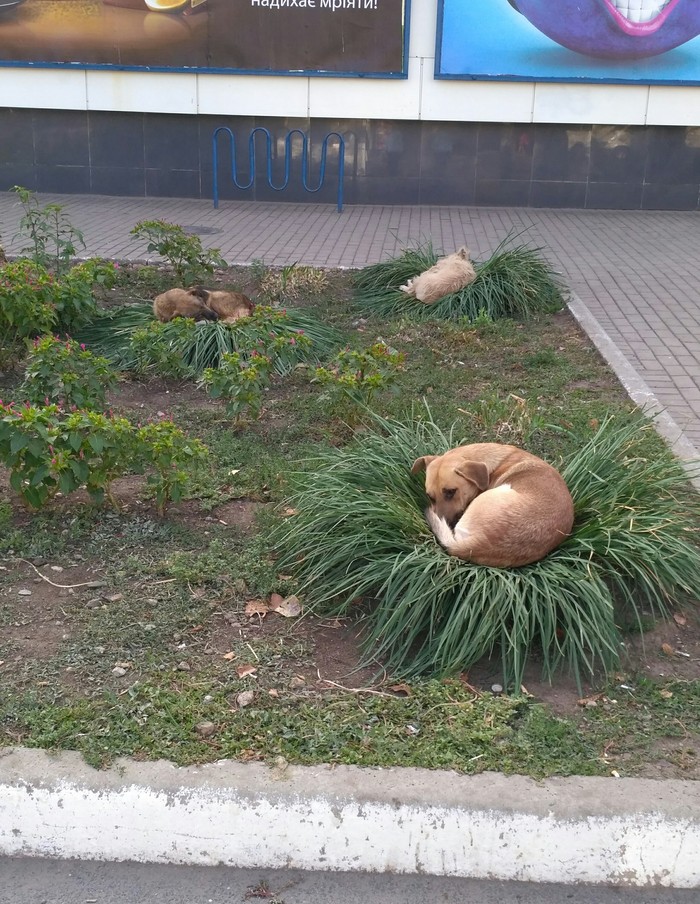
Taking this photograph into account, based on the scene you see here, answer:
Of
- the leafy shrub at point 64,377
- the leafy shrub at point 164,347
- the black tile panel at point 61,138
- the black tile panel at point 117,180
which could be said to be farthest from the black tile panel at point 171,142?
the leafy shrub at point 64,377

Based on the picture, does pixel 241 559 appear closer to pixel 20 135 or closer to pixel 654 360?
pixel 654 360

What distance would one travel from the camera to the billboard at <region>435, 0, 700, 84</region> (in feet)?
45.8

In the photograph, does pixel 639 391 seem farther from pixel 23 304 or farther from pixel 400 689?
pixel 23 304

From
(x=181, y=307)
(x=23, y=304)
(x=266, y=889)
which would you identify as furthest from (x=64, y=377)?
(x=266, y=889)

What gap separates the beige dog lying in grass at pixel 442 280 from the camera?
8703 mm

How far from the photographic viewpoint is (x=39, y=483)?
14.9 ft

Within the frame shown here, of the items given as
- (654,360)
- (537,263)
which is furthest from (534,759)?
(537,263)

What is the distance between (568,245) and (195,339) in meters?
6.58

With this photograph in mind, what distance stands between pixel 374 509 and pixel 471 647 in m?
0.85

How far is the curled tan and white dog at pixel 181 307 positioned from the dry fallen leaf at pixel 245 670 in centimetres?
433

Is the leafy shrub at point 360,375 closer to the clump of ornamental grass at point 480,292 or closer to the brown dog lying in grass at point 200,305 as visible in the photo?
the brown dog lying in grass at point 200,305

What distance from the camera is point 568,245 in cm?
1216

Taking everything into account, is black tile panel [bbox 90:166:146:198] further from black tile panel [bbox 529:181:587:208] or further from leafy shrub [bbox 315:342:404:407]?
leafy shrub [bbox 315:342:404:407]

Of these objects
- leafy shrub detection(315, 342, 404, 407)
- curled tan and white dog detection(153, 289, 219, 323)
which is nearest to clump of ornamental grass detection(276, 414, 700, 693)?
leafy shrub detection(315, 342, 404, 407)
